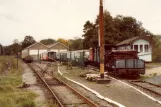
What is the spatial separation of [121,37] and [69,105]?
56166 mm

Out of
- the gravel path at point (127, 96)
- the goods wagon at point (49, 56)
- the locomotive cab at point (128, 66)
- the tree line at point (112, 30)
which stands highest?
the tree line at point (112, 30)

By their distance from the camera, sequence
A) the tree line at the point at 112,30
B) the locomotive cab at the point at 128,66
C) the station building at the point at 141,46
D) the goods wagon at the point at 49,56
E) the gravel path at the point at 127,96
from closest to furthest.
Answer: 1. the gravel path at the point at 127,96
2. the locomotive cab at the point at 128,66
3. the station building at the point at 141,46
4. the tree line at the point at 112,30
5. the goods wagon at the point at 49,56

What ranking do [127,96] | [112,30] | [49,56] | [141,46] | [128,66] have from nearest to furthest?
[127,96] → [128,66] → [141,46] → [112,30] → [49,56]

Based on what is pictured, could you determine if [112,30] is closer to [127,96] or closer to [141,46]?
[141,46]

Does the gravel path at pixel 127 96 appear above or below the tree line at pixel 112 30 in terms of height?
→ below

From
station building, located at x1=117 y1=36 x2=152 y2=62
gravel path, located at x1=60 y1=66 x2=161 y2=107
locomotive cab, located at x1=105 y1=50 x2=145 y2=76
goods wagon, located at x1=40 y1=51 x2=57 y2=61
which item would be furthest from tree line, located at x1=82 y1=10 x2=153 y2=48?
gravel path, located at x1=60 y1=66 x2=161 y2=107

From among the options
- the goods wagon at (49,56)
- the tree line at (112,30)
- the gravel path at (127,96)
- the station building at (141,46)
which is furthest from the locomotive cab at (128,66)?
the goods wagon at (49,56)

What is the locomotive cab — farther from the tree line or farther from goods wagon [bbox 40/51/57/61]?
goods wagon [bbox 40/51/57/61]

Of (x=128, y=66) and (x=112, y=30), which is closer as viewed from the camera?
(x=128, y=66)

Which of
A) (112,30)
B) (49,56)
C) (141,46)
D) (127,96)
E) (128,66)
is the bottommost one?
(127,96)

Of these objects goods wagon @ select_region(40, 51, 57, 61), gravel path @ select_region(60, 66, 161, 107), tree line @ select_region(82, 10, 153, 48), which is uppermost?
tree line @ select_region(82, 10, 153, 48)

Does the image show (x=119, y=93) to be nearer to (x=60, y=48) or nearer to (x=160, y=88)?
(x=160, y=88)

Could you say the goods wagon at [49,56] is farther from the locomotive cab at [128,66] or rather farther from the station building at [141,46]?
the locomotive cab at [128,66]

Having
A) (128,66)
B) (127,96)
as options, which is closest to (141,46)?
(128,66)
